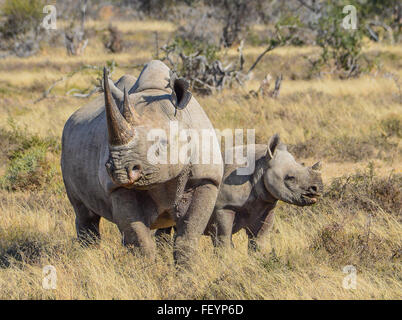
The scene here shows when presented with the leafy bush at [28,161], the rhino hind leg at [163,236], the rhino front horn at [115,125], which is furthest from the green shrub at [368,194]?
the leafy bush at [28,161]

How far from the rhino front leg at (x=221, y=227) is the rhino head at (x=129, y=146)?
148 centimetres

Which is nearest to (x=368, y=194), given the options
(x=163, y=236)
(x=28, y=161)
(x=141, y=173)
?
(x=163, y=236)

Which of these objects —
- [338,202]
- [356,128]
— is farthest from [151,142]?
[356,128]

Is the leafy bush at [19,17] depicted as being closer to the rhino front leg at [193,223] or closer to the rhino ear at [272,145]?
the rhino ear at [272,145]

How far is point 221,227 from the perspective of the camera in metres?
5.90

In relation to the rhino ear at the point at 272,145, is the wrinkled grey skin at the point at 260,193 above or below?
below

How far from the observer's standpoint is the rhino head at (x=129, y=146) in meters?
4.29

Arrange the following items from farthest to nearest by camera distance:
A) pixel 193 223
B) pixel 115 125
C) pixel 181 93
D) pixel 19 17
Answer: pixel 19 17 → pixel 193 223 → pixel 181 93 → pixel 115 125

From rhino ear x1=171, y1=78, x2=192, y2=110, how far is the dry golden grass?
47.2 inches

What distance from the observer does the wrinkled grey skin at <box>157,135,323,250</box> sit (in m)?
5.98

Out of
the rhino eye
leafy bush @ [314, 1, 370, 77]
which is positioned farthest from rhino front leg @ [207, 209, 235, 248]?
leafy bush @ [314, 1, 370, 77]

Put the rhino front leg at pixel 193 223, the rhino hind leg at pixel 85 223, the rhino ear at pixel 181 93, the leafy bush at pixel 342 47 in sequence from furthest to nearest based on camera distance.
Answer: the leafy bush at pixel 342 47 → the rhino hind leg at pixel 85 223 → the rhino front leg at pixel 193 223 → the rhino ear at pixel 181 93

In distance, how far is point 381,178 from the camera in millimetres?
8539

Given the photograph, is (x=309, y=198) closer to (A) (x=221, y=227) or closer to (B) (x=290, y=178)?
(B) (x=290, y=178)
